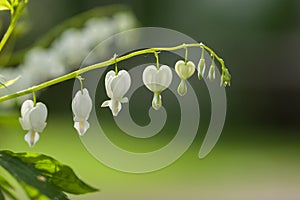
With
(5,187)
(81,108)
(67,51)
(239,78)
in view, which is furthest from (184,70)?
(239,78)

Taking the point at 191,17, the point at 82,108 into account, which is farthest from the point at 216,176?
the point at 82,108

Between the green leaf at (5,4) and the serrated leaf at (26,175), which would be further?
the green leaf at (5,4)

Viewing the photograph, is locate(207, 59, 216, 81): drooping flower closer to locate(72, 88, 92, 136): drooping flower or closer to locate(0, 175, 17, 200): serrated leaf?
locate(72, 88, 92, 136): drooping flower

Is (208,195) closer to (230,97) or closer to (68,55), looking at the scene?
(230,97)

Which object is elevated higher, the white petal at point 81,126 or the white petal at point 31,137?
the white petal at point 81,126

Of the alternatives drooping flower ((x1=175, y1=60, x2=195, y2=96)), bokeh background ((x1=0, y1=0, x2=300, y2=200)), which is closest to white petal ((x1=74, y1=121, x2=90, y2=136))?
drooping flower ((x1=175, y1=60, x2=195, y2=96))

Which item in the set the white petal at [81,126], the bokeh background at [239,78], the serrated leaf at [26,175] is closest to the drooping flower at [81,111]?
the white petal at [81,126]

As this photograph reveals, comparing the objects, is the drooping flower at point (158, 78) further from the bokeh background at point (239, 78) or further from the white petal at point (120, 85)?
the bokeh background at point (239, 78)
